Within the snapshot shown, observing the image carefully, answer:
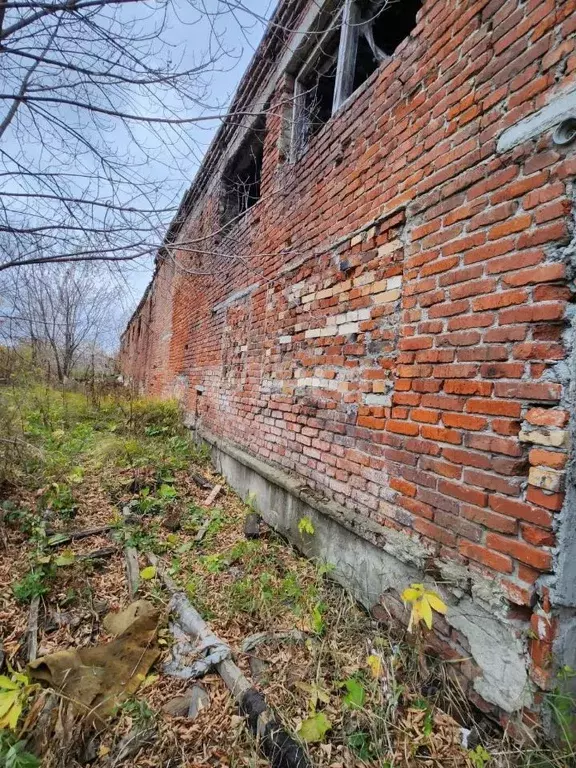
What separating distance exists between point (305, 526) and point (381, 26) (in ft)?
15.6

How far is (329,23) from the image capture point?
3840mm

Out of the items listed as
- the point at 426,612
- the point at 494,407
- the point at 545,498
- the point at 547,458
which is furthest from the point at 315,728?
the point at 494,407

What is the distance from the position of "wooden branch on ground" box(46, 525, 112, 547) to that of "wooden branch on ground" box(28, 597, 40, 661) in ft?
2.57

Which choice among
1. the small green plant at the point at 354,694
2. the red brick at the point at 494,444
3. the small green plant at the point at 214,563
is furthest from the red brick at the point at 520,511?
the small green plant at the point at 214,563

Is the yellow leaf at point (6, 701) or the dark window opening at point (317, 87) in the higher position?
the dark window opening at point (317, 87)

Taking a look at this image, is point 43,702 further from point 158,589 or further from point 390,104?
point 390,104

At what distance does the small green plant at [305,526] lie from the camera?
9.90 feet

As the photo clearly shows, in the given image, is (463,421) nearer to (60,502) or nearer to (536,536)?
(536,536)

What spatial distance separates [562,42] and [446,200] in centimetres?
74

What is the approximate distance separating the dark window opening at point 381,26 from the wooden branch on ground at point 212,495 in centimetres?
486

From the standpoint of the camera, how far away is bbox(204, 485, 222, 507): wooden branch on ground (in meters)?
4.69

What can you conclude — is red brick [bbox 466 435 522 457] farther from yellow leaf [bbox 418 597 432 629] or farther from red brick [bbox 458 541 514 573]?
yellow leaf [bbox 418 597 432 629]

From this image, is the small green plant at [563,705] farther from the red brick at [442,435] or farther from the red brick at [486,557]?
the red brick at [442,435]

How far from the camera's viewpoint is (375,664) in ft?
6.72
